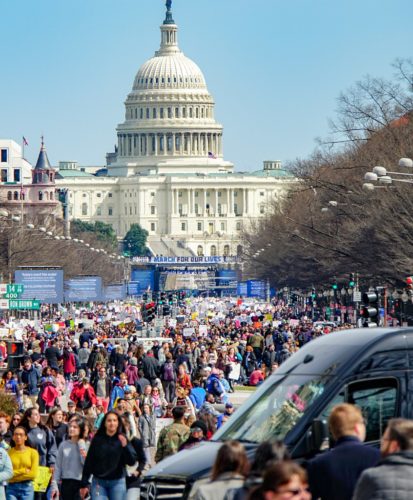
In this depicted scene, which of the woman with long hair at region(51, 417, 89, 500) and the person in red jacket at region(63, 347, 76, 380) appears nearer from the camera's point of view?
the woman with long hair at region(51, 417, 89, 500)

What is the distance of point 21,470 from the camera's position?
18.9 meters

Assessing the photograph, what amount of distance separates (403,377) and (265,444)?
3.45 metres

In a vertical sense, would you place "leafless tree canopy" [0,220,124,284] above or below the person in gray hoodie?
above

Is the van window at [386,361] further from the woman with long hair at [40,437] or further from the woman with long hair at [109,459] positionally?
the woman with long hair at [40,437]

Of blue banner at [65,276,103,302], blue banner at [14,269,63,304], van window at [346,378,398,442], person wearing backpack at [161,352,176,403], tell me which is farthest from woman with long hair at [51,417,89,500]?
blue banner at [65,276,103,302]

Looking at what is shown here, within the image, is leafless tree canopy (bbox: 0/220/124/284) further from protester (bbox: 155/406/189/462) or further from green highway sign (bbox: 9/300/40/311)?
protester (bbox: 155/406/189/462)

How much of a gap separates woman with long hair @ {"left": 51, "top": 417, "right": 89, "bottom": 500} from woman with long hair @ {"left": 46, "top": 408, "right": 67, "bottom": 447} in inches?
113

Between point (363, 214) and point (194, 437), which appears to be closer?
point (194, 437)

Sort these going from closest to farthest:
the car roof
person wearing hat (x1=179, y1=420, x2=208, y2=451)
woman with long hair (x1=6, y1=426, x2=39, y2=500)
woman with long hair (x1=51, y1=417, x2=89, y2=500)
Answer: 1. the car roof
2. person wearing hat (x1=179, y1=420, x2=208, y2=451)
3. woman with long hair (x1=51, y1=417, x2=89, y2=500)
4. woman with long hair (x1=6, y1=426, x2=39, y2=500)

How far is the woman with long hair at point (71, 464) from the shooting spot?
1872 cm

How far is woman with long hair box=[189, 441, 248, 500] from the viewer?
41.1 ft

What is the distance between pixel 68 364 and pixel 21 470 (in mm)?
23622

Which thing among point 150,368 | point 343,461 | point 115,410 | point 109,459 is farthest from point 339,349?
point 150,368

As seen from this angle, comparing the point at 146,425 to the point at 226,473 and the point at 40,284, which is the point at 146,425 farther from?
the point at 40,284
